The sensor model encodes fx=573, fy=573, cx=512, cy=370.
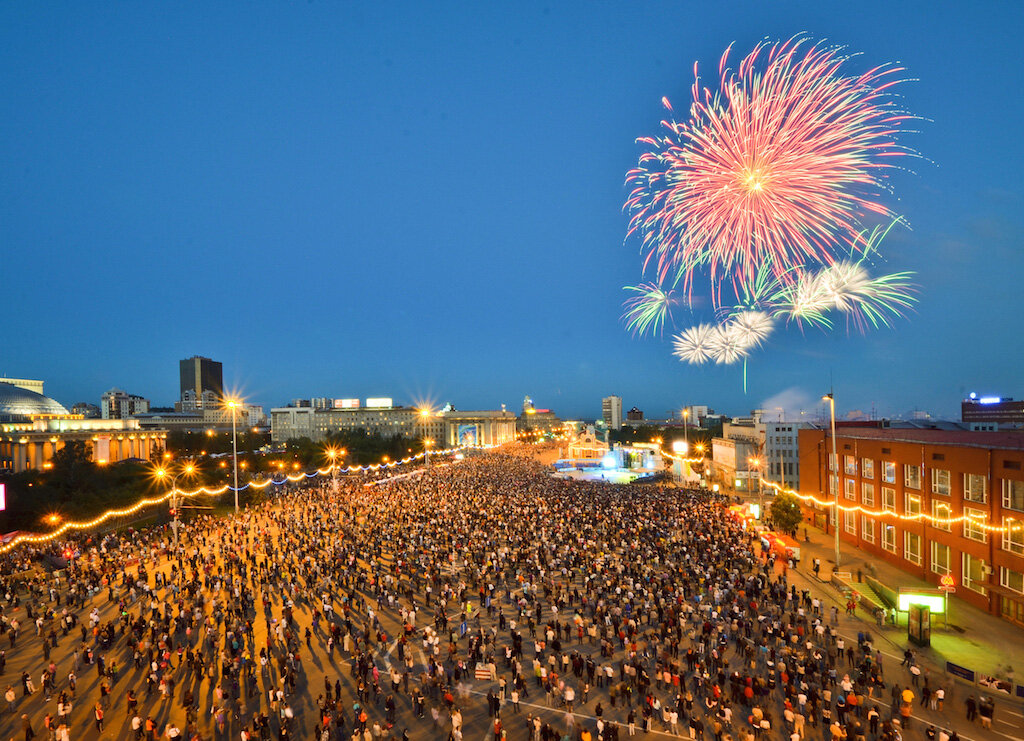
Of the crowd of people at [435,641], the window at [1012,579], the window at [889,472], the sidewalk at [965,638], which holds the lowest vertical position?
the sidewalk at [965,638]

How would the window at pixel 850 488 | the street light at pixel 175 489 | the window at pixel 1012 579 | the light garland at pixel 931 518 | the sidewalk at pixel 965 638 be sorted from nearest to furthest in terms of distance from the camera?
1. the sidewalk at pixel 965 638
2. the window at pixel 1012 579
3. the light garland at pixel 931 518
4. the window at pixel 850 488
5. the street light at pixel 175 489

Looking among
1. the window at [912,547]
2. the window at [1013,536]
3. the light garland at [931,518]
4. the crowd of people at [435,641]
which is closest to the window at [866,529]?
the light garland at [931,518]

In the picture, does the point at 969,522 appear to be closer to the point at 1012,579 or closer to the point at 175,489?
the point at 1012,579

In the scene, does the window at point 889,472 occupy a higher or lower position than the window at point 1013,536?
higher

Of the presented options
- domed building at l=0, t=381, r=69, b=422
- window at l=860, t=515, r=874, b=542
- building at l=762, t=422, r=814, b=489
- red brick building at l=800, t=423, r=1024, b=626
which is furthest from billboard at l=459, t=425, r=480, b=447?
window at l=860, t=515, r=874, b=542

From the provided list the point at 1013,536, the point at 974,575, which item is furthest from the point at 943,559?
the point at 1013,536

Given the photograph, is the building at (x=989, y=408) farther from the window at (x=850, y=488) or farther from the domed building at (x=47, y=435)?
the domed building at (x=47, y=435)

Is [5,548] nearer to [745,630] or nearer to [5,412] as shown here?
[745,630]

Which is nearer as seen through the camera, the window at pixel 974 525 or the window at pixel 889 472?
the window at pixel 974 525
